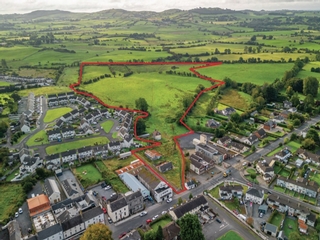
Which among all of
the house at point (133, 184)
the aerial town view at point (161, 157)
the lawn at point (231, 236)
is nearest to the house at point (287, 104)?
the aerial town view at point (161, 157)

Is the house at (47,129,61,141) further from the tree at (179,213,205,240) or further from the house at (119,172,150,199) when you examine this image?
the tree at (179,213,205,240)

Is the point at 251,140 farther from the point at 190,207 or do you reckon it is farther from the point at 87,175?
the point at 87,175

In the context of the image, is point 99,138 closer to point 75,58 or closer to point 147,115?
point 147,115

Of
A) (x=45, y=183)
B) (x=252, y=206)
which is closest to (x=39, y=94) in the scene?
(x=45, y=183)

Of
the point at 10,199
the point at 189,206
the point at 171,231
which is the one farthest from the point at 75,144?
the point at 171,231

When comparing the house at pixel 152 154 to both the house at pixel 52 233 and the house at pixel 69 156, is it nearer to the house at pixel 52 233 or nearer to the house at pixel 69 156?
the house at pixel 69 156
